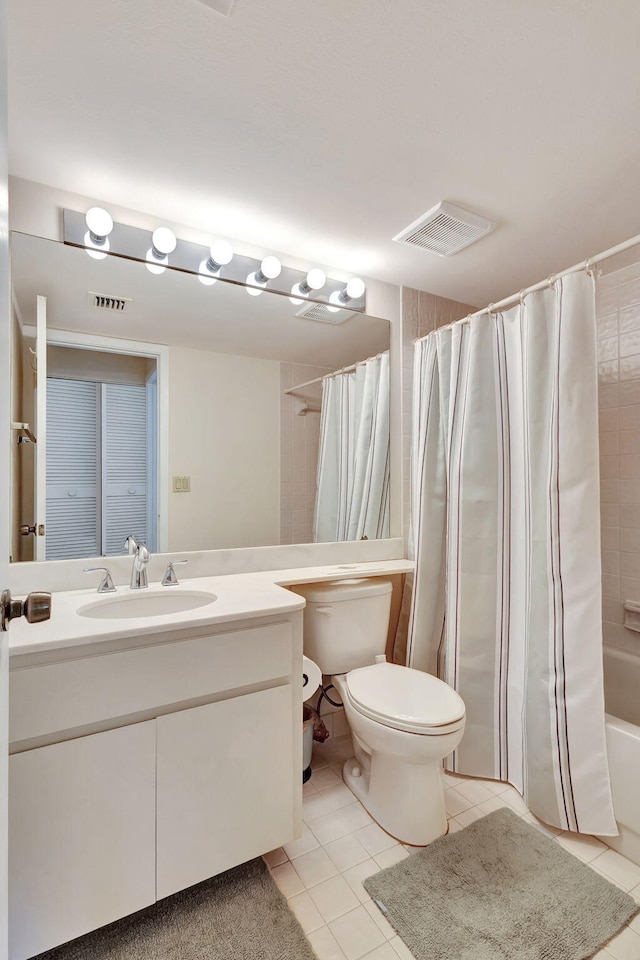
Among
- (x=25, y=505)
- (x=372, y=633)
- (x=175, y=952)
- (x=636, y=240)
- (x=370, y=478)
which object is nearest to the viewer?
(x=175, y=952)

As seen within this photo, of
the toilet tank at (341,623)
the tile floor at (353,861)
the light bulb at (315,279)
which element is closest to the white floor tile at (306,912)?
the tile floor at (353,861)

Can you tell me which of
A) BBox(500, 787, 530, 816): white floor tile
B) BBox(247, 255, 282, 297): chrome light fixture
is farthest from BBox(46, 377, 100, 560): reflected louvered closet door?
BBox(500, 787, 530, 816): white floor tile

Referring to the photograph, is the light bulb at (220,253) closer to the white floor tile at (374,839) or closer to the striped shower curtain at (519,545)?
the striped shower curtain at (519,545)

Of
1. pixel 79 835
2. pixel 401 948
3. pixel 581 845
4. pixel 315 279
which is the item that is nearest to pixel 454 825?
pixel 581 845

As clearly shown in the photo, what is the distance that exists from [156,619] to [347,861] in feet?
3.37

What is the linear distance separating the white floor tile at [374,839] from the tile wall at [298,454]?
1.09 m

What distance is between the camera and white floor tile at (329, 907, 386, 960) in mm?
1185

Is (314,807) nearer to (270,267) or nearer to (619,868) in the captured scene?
(619,868)

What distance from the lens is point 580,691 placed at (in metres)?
1.52

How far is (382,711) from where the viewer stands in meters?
1.55

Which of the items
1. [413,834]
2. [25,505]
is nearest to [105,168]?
[25,505]

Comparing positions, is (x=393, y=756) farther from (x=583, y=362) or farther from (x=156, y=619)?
(x=583, y=362)

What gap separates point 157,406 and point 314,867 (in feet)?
5.38

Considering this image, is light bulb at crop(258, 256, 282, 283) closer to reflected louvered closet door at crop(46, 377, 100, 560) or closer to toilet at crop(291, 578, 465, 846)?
reflected louvered closet door at crop(46, 377, 100, 560)
